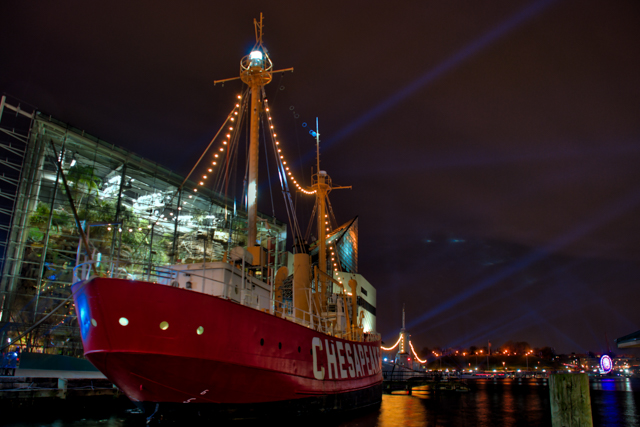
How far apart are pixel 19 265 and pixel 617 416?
36260 millimetres

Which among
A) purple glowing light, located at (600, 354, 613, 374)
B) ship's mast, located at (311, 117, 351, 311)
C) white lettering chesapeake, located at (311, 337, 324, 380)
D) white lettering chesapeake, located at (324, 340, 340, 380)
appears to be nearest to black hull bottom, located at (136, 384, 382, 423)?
white lettering chesapeake, located at (311, 337, 324, 380)

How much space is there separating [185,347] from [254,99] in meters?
12.0

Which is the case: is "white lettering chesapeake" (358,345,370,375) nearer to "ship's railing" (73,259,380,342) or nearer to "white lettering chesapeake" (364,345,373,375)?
"white lettering chesapeake" (364,345,373,375)

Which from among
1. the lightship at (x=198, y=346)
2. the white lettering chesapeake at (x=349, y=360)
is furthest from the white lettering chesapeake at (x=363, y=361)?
the lightship at (x=198, y=346)

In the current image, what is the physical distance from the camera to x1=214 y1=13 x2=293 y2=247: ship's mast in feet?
58.6

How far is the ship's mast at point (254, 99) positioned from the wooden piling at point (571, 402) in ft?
39.6

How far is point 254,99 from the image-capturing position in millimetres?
19047

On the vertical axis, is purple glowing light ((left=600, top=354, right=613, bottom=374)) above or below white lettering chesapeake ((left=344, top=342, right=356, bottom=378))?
above

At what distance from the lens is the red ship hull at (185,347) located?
10.0 m

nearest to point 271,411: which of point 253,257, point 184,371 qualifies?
point 184,371

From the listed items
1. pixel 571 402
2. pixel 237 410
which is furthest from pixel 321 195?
pixel 571 402

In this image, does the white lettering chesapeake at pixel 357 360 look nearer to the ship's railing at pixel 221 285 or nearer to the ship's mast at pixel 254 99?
the ship's railing at pixel 221 285

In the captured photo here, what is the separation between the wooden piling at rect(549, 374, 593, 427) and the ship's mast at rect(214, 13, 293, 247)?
12068mm

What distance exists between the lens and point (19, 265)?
26219 millimetres
